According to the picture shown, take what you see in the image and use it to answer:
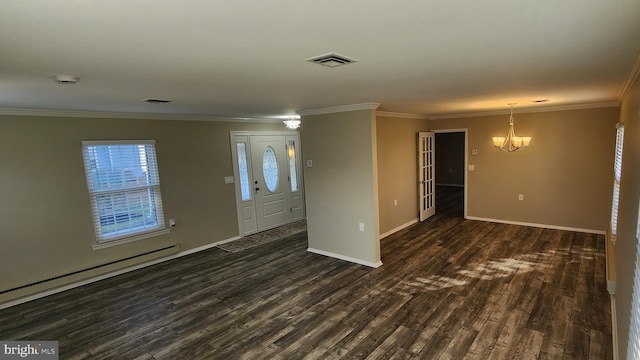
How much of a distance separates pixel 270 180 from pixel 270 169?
9.4 inches

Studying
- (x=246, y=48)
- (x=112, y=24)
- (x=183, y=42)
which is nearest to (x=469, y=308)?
(x=246, y=48)

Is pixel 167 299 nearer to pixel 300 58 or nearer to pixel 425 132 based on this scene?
pixel 300 58

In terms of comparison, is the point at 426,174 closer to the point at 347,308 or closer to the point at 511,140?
the point at 511,140

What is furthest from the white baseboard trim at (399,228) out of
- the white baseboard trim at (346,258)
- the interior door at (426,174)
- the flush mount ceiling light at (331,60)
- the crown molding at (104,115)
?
the flush mount ceiling light at (331,60)

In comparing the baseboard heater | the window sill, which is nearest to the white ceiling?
the window sill

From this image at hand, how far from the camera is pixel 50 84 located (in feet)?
8.01

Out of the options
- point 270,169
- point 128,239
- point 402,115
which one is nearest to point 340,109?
point 402,115

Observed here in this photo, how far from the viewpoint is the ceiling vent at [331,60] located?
1.90 metres

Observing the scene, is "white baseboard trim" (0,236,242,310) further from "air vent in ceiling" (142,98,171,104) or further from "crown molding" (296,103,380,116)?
"crown molding" (296,103,380,116)

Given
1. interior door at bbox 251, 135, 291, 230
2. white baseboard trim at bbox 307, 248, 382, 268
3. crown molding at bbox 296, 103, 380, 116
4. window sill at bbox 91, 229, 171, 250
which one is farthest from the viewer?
interior door at bbox 251, 135, 291, 230

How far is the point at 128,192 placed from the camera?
4.79 metres

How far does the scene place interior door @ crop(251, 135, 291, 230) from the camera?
21.7 feet

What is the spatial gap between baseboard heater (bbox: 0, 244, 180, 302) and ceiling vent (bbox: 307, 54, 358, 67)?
14.5 feet

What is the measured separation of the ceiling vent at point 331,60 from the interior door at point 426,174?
4.98 meters
